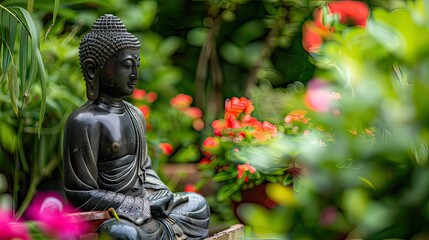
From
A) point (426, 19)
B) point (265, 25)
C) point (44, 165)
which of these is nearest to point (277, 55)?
point (265, 25)

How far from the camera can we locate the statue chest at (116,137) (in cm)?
316

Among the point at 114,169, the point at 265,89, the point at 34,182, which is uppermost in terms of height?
the point at 114,169

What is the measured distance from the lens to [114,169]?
127 inches

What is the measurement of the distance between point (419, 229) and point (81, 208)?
2.23 m

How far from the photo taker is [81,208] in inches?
123

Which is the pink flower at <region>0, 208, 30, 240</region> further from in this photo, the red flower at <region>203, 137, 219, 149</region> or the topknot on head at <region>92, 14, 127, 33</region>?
the red flower at <region>203, 137, 219, 149</region>

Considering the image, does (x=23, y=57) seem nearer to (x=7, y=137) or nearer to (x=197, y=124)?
(x=7, y=137)

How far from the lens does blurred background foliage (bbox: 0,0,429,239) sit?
3.30ft

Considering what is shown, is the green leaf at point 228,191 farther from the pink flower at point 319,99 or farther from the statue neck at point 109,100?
the pink flower at point 319,99

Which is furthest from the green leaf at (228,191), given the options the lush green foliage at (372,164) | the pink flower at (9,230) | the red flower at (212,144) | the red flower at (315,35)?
the lush green foliage at (372,164)

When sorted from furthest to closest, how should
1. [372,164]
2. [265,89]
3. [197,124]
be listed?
[197,124]
[265,89]
[372,164]

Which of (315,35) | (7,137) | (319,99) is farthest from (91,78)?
(319,99)

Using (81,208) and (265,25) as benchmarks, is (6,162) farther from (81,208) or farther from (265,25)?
(265,25)

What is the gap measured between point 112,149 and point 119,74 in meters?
0.28
